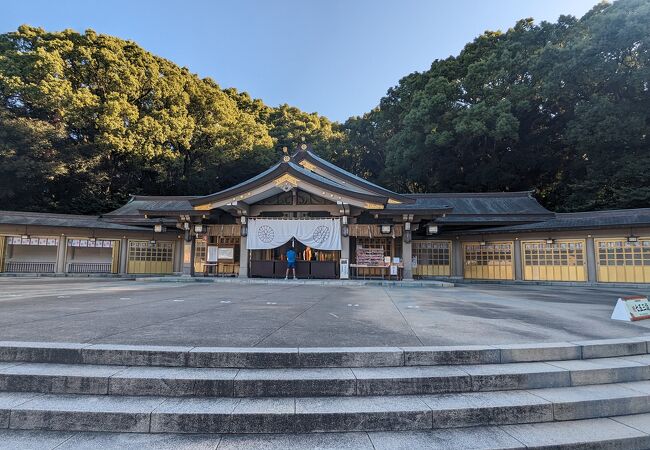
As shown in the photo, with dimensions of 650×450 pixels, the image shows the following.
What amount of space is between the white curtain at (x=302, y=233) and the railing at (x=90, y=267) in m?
10.6

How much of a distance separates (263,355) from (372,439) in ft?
4.72

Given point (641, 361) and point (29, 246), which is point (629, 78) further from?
point (29, 246)

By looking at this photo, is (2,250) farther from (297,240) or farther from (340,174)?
(340,174)

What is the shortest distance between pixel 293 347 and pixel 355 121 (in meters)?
31.1

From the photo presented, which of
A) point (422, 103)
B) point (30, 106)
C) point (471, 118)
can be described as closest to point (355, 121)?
point (422, 103)

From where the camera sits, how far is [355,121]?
32.9m

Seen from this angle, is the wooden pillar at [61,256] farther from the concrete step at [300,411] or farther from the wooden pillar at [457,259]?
the wooden pillar at [457,259]

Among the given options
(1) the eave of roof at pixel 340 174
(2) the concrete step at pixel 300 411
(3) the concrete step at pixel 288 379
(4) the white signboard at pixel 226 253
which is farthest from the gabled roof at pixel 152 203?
(2) the concrete step at pixel 300 411

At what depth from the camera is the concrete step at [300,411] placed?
2992 millimetres

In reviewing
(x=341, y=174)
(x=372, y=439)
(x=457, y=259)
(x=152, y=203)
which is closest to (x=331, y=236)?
(x=341, y=174)

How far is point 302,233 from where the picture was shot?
1585 cm

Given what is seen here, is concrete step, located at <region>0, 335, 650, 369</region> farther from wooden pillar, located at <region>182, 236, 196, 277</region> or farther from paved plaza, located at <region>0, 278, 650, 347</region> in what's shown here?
wooden pillar, located at <region>182, 236, 196, 277</region>

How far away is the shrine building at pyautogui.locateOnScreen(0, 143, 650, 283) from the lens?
15.6 meters

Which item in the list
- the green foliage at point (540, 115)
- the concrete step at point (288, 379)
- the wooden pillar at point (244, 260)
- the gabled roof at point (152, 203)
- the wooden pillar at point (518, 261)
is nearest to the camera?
the concrete step at point (288, 379)
